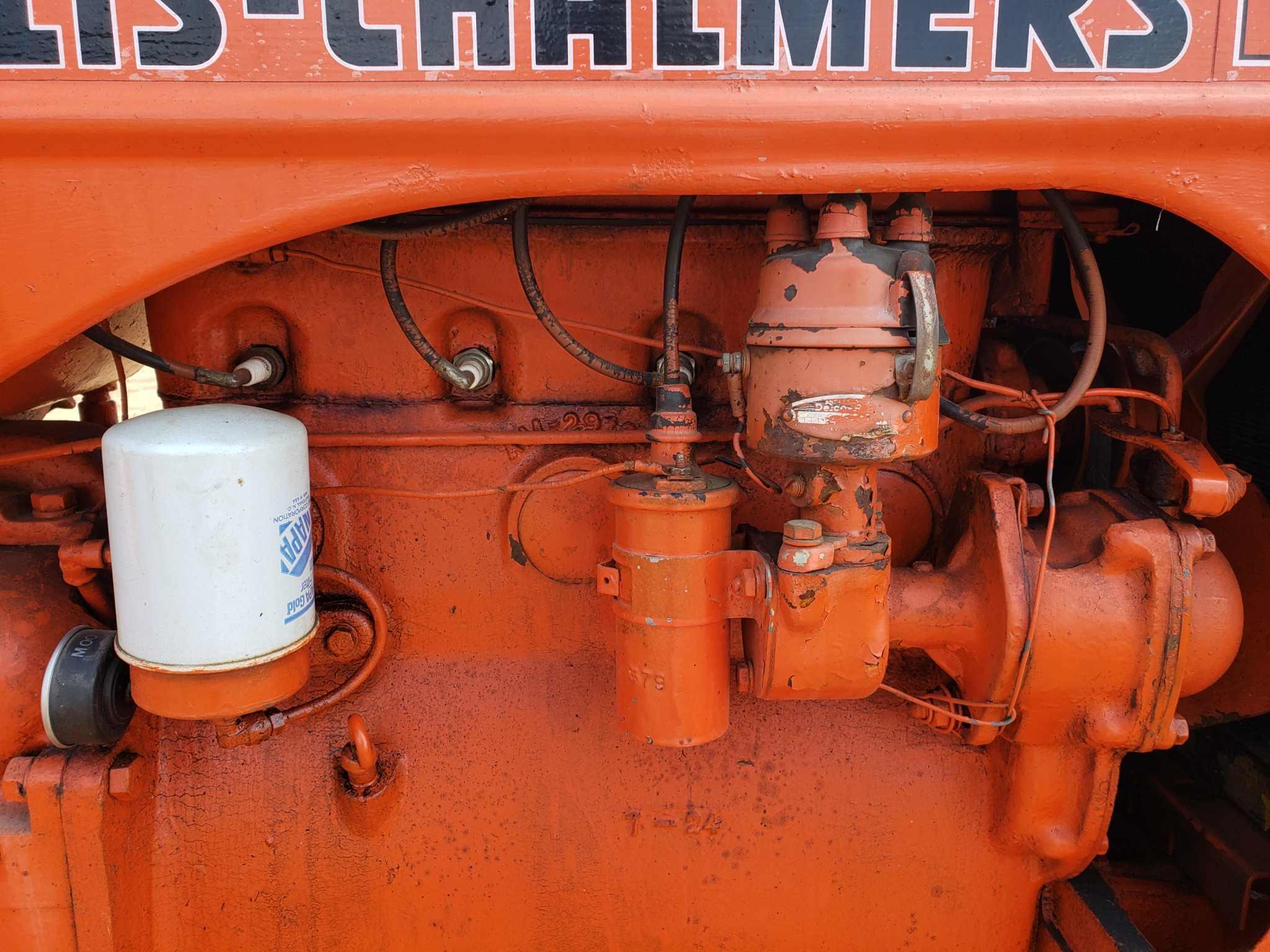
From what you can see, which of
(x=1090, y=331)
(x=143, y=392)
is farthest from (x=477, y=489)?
(x=143, y=392)

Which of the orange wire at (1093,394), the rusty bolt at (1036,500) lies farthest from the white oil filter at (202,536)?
the rusty bolt at (1036,500)

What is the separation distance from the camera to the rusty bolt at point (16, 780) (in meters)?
1.24

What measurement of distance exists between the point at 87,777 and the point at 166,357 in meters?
0.61

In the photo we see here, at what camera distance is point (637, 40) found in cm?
96

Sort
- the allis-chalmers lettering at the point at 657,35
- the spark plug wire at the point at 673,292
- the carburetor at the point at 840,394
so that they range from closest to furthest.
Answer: the allis-chalmers lettering at the point at 657,35 < the carburetor at the point at 840,394 < the spark plug wire at the point at 673,292

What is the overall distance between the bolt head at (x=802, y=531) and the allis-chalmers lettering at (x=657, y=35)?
0.52m

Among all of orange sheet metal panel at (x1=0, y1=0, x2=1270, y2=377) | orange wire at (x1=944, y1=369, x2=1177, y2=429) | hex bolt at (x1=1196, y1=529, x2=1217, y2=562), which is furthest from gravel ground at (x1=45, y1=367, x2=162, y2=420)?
hex bolt at (x1=1196, y1=529, x2=1217, y2=562)

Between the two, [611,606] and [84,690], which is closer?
[84,690]

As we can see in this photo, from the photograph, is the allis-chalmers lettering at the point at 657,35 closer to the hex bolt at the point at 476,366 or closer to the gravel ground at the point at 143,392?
the hex bolt at the point at 476,366

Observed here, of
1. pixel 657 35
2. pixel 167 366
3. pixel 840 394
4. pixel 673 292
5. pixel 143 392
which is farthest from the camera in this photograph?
pixel 143 392

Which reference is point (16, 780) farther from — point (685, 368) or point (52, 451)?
point (685, 368)

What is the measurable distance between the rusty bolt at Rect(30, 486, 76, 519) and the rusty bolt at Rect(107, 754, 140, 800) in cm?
37

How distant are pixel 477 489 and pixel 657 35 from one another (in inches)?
25.7

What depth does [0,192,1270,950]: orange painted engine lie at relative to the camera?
1.18 metres
